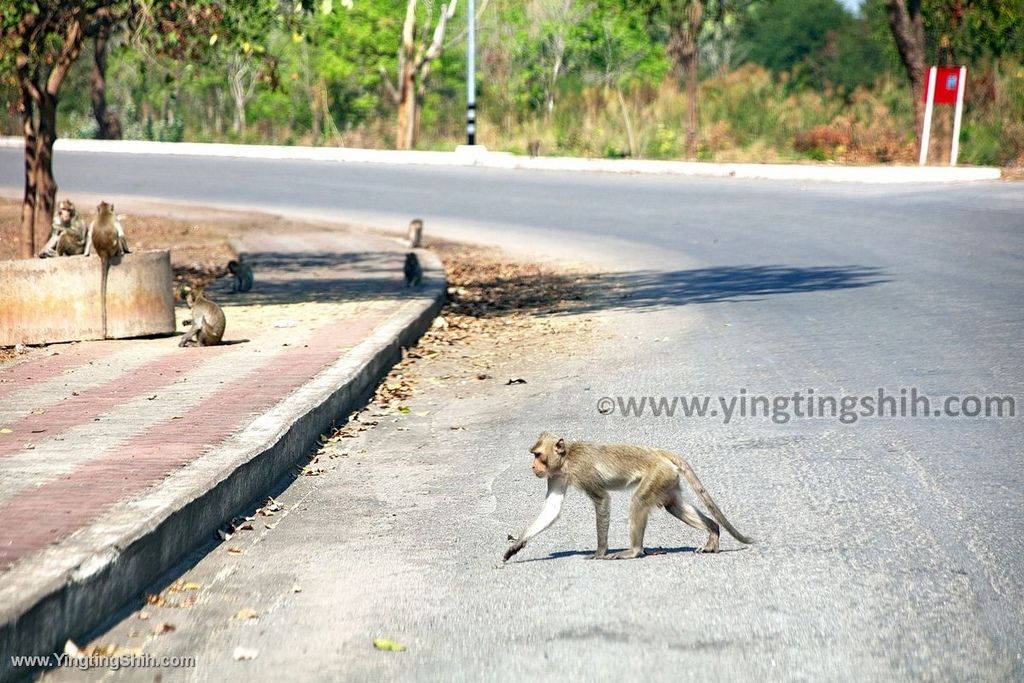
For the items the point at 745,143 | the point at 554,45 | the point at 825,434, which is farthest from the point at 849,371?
the point at 554,45

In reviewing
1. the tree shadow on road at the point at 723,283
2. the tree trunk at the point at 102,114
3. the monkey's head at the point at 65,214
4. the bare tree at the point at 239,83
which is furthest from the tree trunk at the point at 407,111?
the monkey's head at the point at 65,214

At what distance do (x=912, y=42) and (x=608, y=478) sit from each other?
2967 centimetres

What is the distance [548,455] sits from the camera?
5.16m

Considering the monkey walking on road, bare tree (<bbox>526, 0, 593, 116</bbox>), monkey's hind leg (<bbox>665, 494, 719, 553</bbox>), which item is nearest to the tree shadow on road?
the monkey walking on road

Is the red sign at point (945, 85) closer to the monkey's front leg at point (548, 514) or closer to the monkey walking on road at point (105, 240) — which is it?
the monkey walking on road at point (105, 240)

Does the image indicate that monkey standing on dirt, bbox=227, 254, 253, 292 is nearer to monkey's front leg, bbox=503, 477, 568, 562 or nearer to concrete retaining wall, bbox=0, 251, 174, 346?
concrete retaining wall, bbox=0, 251, 174, 346

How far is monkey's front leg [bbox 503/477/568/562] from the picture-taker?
5.17m

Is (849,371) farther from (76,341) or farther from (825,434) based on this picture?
(76,341)

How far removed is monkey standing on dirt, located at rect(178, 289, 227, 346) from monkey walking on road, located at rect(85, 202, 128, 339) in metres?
0.82

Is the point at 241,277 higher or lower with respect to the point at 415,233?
lower

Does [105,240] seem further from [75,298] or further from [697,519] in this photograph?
[697,519]

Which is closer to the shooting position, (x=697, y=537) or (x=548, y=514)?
(x=548, y=514)

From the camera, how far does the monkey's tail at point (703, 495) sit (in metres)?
5.12

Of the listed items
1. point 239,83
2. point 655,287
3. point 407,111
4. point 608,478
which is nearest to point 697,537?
point 608,478
